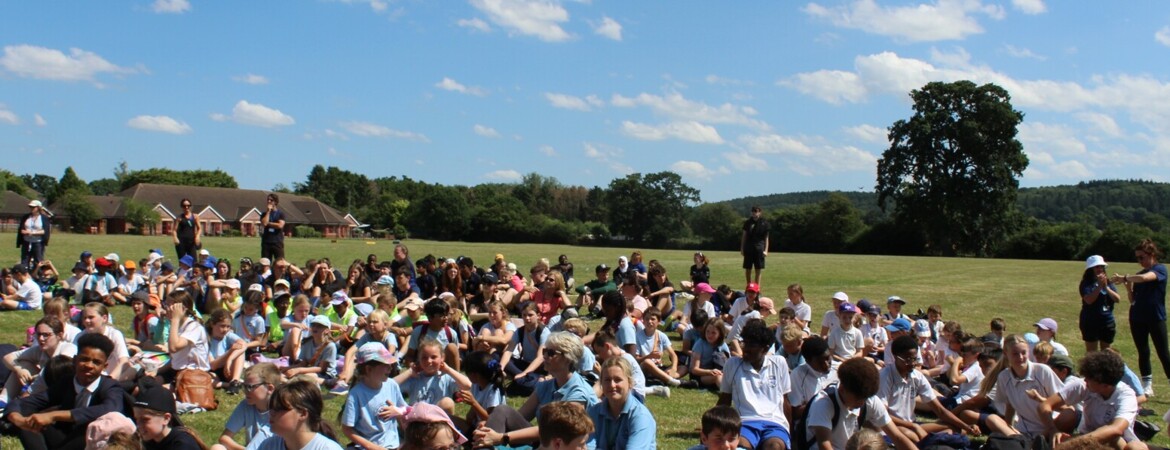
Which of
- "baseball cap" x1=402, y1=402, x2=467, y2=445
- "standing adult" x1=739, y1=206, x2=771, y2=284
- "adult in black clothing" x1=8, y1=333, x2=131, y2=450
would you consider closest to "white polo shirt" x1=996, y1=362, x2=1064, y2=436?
"baseball cap" x1=402, y1=402, x2=467, y2=445

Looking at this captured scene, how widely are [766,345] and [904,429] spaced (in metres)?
1.34

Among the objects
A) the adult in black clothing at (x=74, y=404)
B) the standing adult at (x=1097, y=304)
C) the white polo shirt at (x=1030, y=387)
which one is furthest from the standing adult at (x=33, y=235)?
the standing adult at (x=1097, y=304)

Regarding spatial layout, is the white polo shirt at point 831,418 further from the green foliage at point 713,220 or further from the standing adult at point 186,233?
the green foliage at point 713,220

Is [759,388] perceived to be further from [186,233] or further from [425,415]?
[186,233]

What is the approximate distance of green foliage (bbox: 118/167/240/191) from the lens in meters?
125

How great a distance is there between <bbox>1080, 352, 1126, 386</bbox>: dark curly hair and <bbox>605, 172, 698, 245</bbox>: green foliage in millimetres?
90899

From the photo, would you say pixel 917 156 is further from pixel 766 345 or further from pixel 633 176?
pixel 766 345

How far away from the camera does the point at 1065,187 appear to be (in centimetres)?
15875

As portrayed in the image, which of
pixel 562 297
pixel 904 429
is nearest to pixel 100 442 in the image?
pixel 904 429

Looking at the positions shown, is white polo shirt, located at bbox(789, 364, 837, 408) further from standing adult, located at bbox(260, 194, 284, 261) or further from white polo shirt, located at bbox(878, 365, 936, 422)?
standing adult, located at bbox(260, 194, 284, 261)

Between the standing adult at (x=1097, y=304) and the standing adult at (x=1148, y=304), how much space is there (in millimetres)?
240

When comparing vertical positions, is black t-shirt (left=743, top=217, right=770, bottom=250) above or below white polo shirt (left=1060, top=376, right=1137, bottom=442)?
above

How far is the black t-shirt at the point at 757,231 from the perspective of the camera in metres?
17.5

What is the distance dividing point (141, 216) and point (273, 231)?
74.4 m
